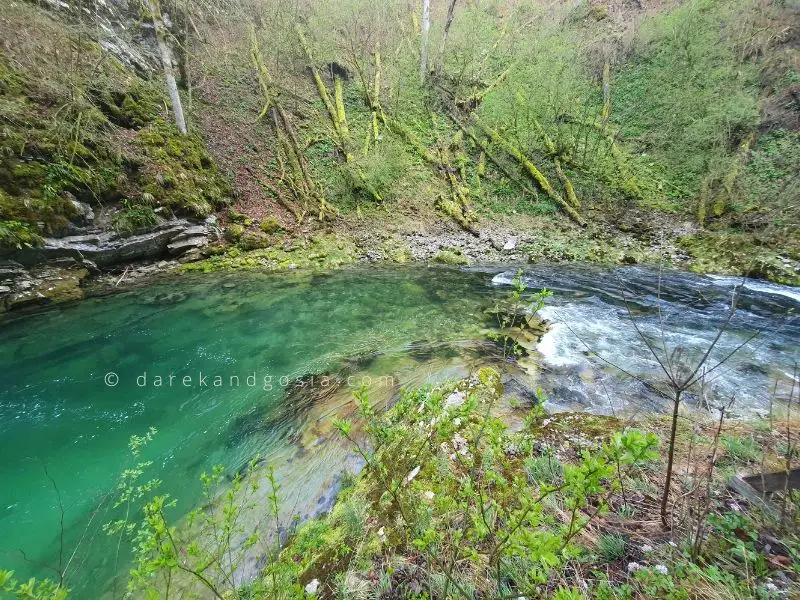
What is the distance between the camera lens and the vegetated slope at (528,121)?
10875 mm

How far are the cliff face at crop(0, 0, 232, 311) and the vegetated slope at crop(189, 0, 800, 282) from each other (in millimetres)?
2117

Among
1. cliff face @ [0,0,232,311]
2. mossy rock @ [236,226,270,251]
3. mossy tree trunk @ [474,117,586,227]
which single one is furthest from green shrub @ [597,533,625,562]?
mossy tree trunk @ [474,117,586,227]

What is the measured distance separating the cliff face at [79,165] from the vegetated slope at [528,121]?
2117mm

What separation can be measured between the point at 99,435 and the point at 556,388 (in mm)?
5372

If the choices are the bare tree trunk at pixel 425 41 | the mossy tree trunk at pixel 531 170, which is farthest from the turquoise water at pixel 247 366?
the bare tree trunk at pixel 425 41

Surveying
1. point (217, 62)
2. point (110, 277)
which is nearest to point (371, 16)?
point (217, 62)

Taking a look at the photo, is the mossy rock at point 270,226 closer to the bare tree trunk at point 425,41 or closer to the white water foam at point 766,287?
the bare tree trunk at point 425,41

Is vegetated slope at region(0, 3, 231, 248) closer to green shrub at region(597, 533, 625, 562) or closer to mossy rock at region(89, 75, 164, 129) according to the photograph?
mossy rock at region(89, 75, 164, 129)

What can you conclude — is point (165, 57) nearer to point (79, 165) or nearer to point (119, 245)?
point (79, 165)

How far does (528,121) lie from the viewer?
13898 mm

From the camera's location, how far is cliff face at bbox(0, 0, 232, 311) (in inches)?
259

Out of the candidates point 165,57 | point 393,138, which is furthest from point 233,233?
point 393,138

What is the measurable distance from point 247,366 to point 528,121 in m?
14.5

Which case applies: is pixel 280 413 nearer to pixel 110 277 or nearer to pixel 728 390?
pixel 728 390
